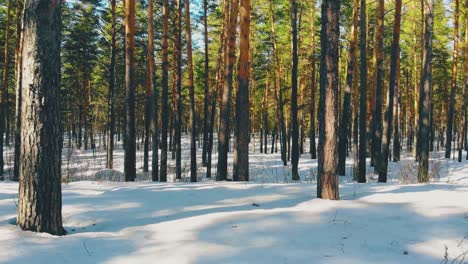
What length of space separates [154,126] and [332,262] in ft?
39.1

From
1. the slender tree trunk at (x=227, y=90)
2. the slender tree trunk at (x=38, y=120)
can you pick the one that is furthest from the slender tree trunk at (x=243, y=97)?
the slender tree trunk at (x=38, y=120)

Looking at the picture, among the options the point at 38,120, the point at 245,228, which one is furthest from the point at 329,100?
the point at 38,120

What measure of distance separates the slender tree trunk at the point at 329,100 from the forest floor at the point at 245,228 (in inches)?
16.4

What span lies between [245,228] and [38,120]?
2.60 meters

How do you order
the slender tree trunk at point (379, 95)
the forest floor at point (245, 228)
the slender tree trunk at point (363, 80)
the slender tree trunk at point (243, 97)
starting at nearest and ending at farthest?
the forest floor at point (245, 228) < the slender tree trunk at point (243, 97) < the slender tree trunk at point (379, 95) < the slender tree trunk at point (363, 80)

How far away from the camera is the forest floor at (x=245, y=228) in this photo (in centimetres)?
348

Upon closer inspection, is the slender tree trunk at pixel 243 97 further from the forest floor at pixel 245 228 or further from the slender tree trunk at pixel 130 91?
Result: the forest floor at pixel 245 228

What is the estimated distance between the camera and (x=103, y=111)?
1189 inches

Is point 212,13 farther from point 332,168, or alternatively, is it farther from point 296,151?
point 332,168

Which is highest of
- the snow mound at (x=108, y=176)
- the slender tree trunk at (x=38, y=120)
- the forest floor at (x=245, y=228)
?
the slender tree trunk at (x=38, y=120)

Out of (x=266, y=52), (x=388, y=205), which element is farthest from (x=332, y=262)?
(x=266, y=52)

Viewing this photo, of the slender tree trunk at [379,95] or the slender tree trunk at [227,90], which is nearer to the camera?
the slender tree trunk at [227,90]

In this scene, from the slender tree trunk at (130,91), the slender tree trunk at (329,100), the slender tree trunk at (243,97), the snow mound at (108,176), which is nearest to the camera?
the slender tree trunk at (329,100)

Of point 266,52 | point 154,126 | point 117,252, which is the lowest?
point 117,252
